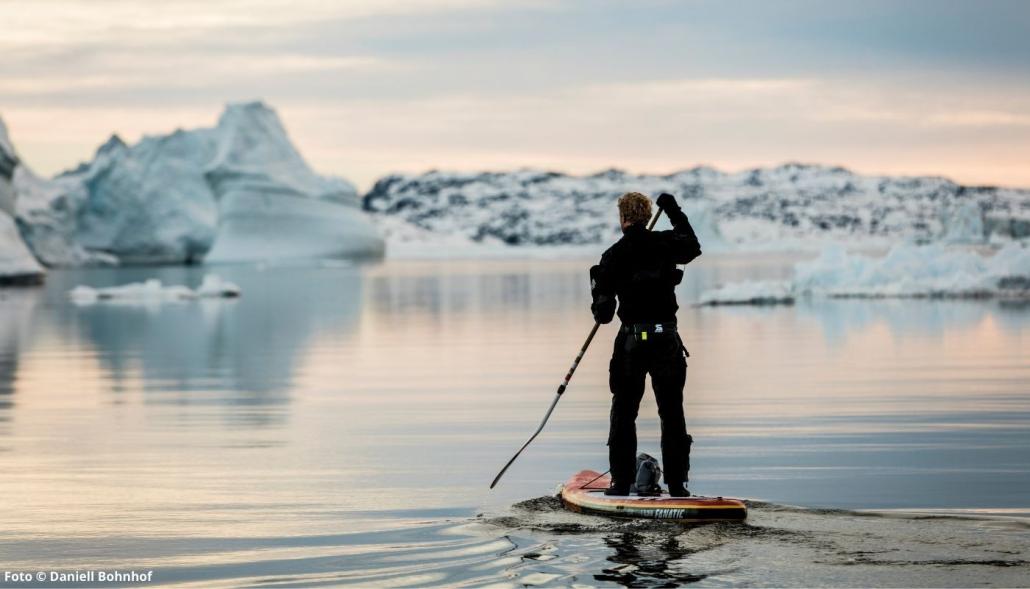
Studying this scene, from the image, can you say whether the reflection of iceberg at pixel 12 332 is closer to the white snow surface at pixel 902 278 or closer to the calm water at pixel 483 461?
the calm water at pixel 483 461

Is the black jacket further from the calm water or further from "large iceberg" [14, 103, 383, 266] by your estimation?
"large iceberg" [14, 103, 383, 266]

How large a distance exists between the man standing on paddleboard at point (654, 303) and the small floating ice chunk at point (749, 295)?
27.9 m

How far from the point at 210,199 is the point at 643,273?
91378mm

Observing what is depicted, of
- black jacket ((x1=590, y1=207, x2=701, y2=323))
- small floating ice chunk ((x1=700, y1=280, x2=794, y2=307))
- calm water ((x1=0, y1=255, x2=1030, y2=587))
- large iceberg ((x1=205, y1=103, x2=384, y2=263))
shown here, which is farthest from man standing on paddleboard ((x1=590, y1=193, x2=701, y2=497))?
large iceberg ((x1=205, y1=103, x2=384, y2=263))

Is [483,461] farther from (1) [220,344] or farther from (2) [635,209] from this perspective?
(1) [220,344]

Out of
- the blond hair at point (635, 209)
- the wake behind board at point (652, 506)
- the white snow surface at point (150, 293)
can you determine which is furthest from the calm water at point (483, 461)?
the white snow surface at point (150, 293)

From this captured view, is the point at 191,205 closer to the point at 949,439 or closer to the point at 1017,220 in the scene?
the point at 1017,220

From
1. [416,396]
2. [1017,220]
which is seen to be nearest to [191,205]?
[1017,220]

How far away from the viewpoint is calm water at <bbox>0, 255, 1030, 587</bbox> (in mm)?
6535

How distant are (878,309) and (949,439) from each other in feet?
70.6

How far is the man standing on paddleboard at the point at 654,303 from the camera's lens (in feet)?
25.1

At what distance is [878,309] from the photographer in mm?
31938

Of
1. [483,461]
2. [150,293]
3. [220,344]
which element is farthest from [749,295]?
[483,461]

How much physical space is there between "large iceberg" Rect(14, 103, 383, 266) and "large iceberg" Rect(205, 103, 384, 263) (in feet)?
0.21
